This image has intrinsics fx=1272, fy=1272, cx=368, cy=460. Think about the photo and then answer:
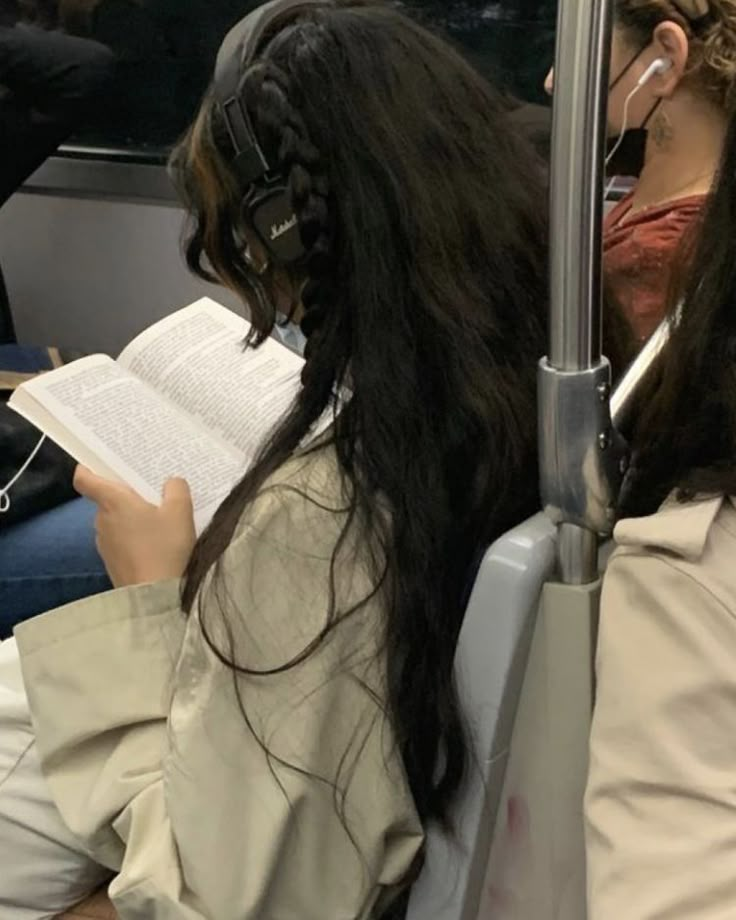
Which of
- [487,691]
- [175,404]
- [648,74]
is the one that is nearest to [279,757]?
[487,691]

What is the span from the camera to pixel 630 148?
4.80 ft

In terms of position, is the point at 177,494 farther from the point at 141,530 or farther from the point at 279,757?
the point at 279,757

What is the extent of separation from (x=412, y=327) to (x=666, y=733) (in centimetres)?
31

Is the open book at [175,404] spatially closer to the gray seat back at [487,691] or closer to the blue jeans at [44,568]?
the blue jeans at [44,568]

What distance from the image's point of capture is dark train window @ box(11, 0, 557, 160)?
1875 millimetres

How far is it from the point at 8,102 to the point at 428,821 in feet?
4.39

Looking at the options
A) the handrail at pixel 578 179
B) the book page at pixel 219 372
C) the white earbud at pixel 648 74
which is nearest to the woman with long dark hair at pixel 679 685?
the handrail at pixel 578 179

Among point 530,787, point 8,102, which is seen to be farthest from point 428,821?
point 8,102

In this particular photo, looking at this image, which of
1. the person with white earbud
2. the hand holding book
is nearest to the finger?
the hand holding book

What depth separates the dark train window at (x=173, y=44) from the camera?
188 cm

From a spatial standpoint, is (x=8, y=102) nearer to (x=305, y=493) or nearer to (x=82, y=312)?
(x=82, y=312)

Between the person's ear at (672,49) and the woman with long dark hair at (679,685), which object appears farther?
the person's ear at (672,49)

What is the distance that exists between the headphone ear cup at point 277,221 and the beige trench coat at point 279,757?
0.44 ft

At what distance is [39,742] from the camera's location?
917 mm
